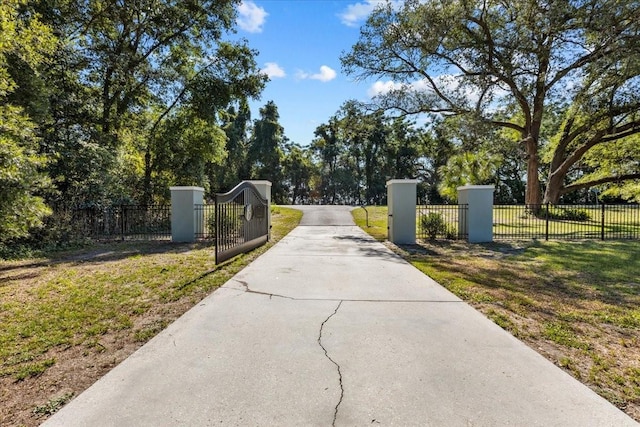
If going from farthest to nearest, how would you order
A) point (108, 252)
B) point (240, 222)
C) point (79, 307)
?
point (240, 222)
point (108, 252)
point (79, 307)

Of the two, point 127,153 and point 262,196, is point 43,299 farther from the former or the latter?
point 127,153

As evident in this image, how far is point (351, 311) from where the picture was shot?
14.5ft

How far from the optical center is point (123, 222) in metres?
12.6

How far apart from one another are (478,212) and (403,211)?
2.72 meters

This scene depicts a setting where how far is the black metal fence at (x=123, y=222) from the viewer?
12.1 metres

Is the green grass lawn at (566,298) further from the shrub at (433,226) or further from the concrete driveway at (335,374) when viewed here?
the shrub at (433,226)

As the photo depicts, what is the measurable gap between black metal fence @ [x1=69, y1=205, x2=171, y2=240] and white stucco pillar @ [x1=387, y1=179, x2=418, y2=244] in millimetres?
8139

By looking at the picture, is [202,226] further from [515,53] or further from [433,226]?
[515,53]

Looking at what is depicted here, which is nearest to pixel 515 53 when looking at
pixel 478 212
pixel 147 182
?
pixel 478 212

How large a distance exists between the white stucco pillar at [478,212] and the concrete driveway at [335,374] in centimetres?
755

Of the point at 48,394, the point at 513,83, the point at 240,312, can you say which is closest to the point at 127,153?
the point at 240,312

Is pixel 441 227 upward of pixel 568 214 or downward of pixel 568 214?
downward

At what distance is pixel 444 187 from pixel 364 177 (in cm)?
2617

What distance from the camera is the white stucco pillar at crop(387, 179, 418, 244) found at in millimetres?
11031
